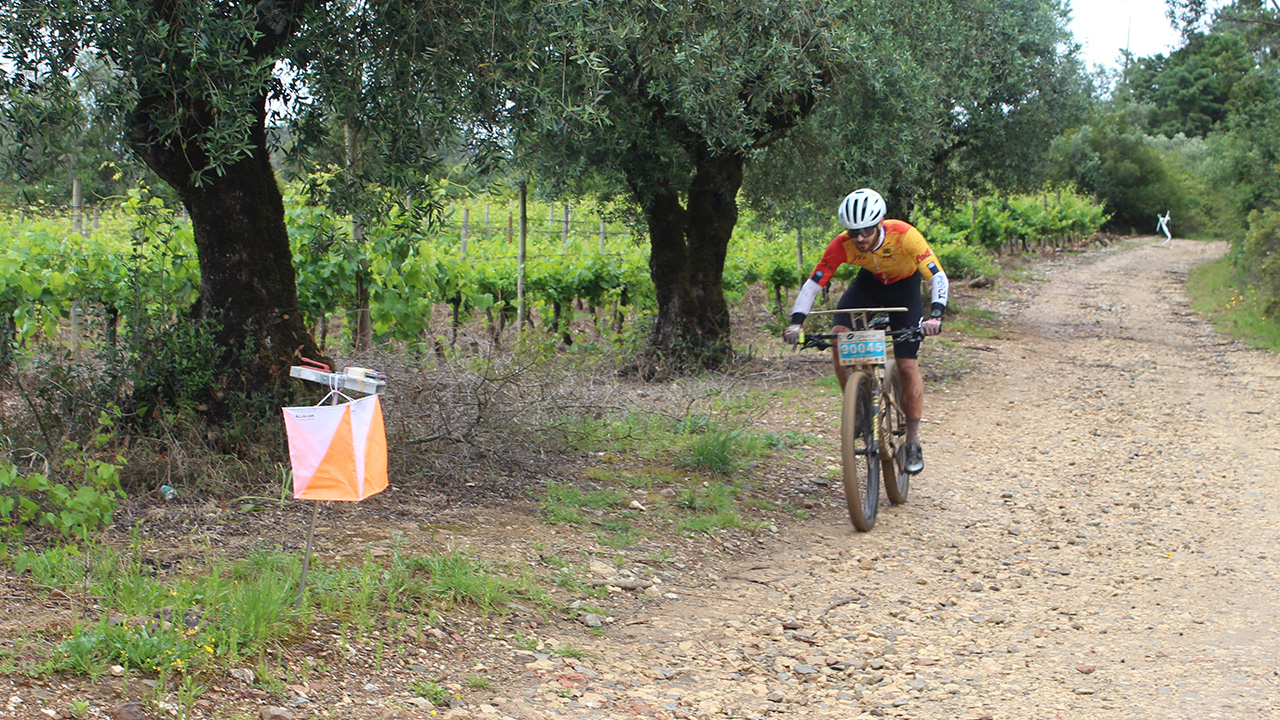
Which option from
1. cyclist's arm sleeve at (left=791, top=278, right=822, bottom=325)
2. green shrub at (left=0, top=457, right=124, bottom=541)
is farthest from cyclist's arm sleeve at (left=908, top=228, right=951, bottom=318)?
green shrub at (left=0, top=457, right=124, bottom=541)

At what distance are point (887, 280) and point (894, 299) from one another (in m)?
0.14

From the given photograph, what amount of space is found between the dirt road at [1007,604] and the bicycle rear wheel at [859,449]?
168 millimetres

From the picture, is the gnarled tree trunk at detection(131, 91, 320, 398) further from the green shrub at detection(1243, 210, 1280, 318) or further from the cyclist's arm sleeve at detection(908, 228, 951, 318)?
the green shrub at detection(1243, 210, 1280, 318)

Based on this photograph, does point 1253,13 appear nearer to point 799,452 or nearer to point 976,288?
point 976,288

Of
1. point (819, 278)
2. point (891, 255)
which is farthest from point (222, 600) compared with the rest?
point (891, 255)

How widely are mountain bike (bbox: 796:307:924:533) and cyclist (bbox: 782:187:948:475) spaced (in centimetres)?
10

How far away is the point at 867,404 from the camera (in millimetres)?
6250

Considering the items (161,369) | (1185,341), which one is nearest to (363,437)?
(161,369)

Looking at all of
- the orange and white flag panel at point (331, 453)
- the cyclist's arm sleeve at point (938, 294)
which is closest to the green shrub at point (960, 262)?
the cyclist's arm sleeve at point (938, 294)

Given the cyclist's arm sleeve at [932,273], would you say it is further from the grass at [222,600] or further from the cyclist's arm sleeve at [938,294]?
the grass at [222,600]

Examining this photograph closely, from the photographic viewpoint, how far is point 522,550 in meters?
5.23

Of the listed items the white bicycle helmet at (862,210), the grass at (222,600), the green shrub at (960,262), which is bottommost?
the grass at (222,600)

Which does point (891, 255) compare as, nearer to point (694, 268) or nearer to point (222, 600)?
point (222, 600)

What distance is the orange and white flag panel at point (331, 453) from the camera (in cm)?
365
